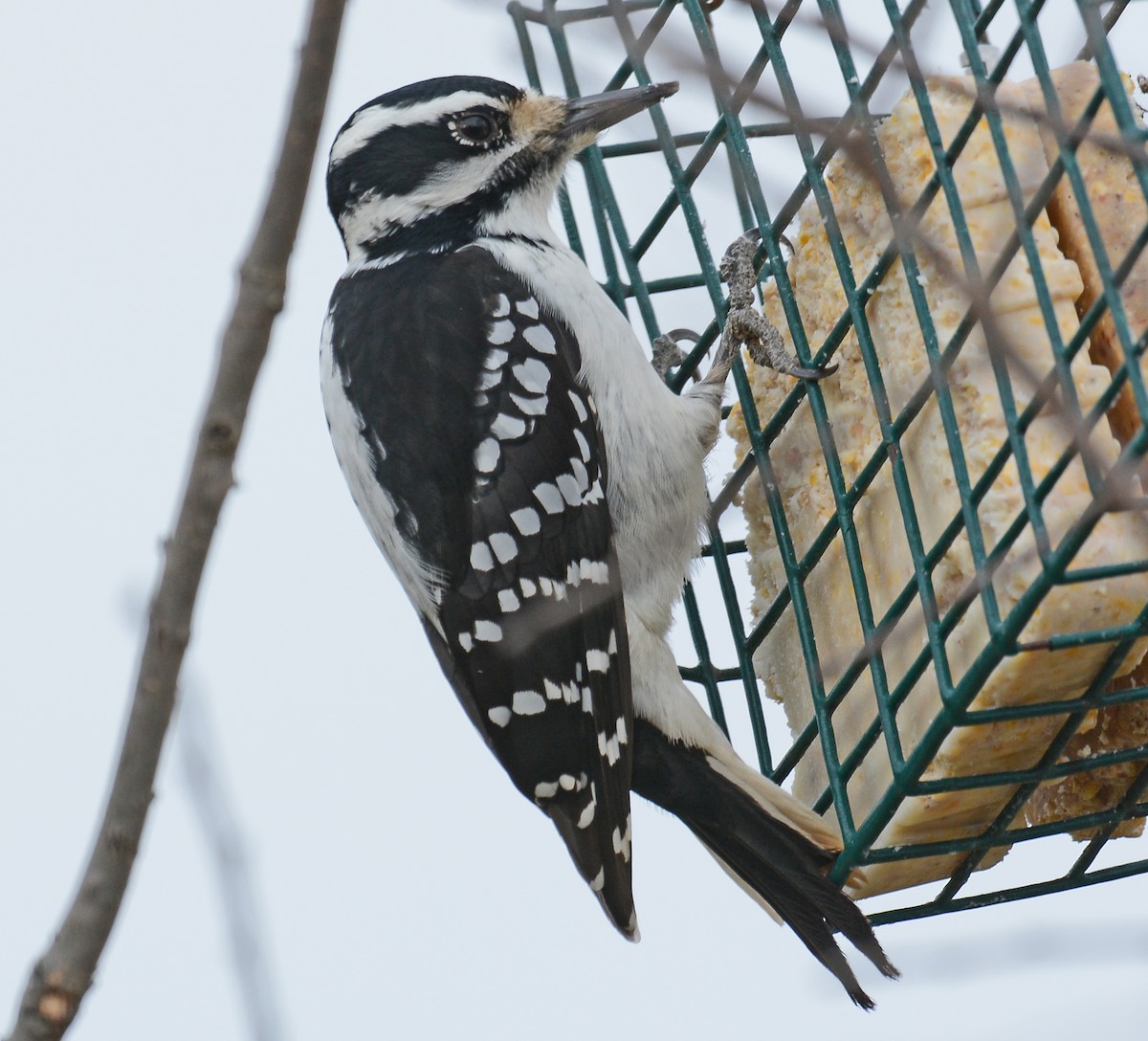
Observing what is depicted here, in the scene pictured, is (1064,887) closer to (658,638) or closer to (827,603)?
(827,603)

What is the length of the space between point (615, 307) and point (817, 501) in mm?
531

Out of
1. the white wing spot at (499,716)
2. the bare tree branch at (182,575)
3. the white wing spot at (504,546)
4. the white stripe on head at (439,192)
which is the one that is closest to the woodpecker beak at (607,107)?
the white stripe on head at (439,192)

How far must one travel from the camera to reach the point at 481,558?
9.30 ft

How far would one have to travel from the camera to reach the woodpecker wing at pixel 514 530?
2811 millimetres

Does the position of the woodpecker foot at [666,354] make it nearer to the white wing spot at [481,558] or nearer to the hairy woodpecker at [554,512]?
the hairy woodpecker at [554,512]

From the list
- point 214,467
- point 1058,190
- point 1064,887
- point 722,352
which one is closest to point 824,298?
point 722,352

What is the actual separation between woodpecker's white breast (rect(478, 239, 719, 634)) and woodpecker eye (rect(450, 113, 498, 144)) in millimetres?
274

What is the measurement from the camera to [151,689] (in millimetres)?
1447

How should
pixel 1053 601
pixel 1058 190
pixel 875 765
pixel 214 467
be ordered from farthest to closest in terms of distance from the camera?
1. pixel 875 765
2. pixel 1058 190
3. pixel 1053 601
4. pixel 214 467

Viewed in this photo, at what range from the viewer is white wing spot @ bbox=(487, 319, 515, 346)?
2922mm

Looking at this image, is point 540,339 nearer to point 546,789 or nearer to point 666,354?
point 666,354

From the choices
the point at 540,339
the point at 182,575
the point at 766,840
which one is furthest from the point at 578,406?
the point at 182,575

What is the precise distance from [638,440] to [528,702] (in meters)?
0.50

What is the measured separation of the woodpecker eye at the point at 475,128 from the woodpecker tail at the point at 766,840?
45.1 inches
